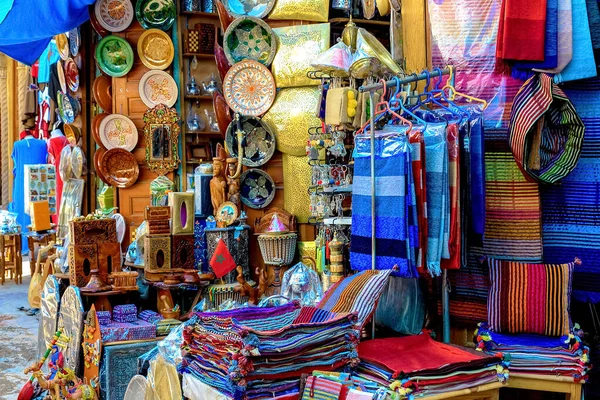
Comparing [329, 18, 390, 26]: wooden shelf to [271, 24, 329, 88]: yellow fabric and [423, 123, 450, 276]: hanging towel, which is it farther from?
[423, 123, 450, 276]: hanging towel

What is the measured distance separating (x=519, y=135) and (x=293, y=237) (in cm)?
314

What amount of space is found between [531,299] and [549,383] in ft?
1.41

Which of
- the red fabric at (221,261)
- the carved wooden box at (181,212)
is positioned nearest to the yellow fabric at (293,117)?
the red fabric at (221,261)

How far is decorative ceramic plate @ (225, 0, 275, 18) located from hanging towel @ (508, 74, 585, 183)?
141 inches

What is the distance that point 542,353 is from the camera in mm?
3283

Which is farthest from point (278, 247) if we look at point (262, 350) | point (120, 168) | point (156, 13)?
point (262, 350)

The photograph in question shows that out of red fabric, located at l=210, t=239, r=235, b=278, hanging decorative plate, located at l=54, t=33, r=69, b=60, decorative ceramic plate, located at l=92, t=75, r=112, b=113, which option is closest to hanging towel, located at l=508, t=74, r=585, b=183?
red fabric, located at l=210, t=239, r=235, b=278

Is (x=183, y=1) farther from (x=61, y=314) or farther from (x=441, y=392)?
(x=441, y=392)

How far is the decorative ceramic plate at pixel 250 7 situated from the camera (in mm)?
6859

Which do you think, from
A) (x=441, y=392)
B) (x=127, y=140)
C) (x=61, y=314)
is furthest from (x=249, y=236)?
(x=441, y=392)

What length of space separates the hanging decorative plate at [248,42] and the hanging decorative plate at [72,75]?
259cm

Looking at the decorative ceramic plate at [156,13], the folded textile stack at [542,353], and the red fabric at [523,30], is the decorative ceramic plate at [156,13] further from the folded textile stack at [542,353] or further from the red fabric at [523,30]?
the folded textile stack at [542,353]

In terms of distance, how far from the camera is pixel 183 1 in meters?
7.90

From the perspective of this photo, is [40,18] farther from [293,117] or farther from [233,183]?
[293,117]
